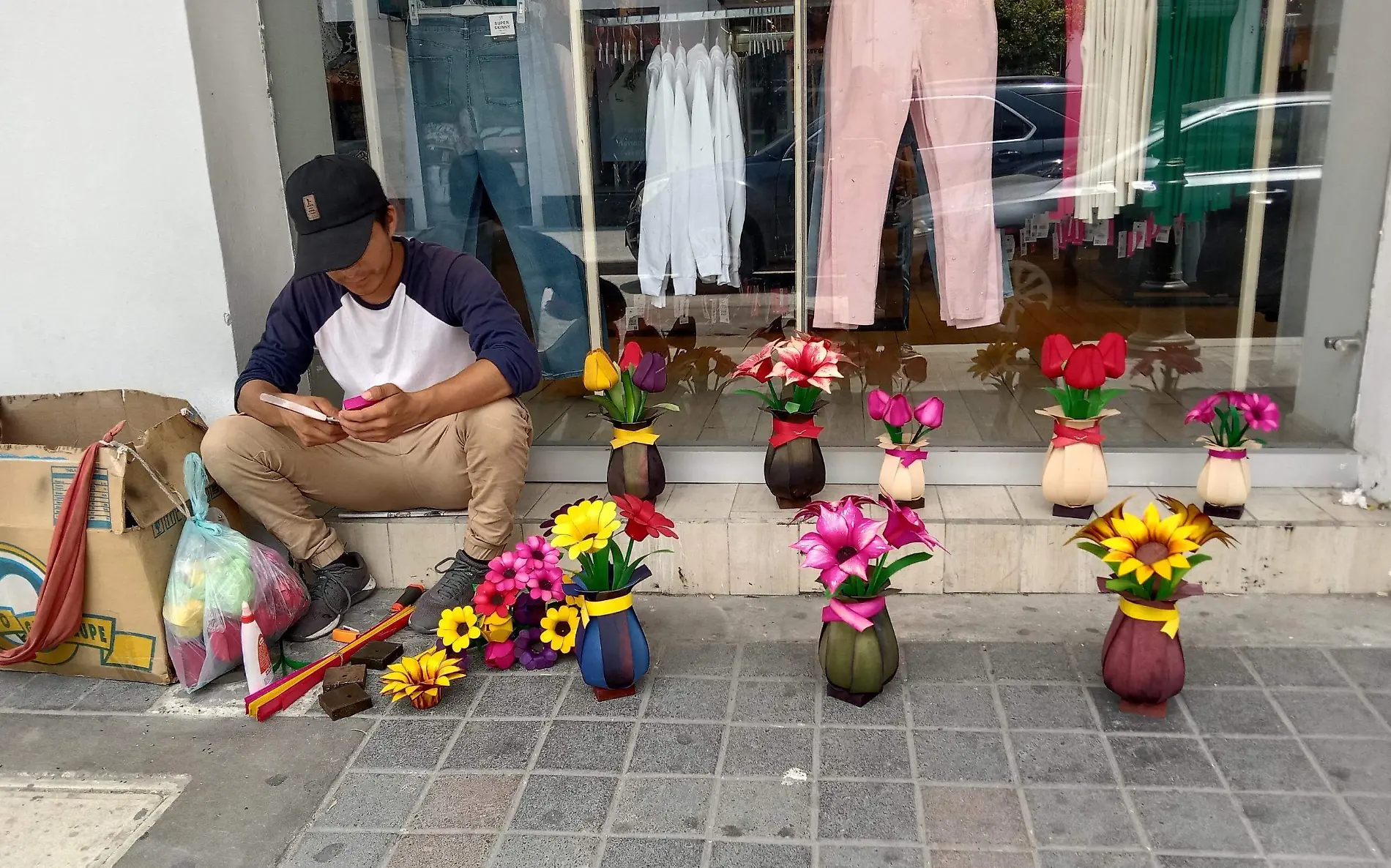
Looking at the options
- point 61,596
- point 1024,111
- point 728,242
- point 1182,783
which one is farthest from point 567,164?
point 1182,783

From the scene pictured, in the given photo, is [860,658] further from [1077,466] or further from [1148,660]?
[1077,466]

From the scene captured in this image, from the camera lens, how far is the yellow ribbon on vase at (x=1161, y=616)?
7.63 ft

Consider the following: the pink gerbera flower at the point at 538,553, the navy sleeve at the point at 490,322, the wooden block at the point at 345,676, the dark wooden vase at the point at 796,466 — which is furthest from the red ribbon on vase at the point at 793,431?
the wooden block at the point at 345,676

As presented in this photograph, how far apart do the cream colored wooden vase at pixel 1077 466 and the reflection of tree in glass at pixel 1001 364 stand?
0.58 m

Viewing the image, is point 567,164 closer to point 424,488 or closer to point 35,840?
point 424,488

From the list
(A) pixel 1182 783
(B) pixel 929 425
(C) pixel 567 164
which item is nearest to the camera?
(A) pixel 1182 783

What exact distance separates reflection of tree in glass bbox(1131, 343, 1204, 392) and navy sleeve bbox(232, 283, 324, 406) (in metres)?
2.80

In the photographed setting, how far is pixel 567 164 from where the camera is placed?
381 cm

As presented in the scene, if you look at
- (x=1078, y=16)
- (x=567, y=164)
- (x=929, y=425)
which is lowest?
(x=929, y=425)

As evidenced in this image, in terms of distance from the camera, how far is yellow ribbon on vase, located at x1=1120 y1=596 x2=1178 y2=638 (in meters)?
2.33

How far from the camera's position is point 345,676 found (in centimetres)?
273

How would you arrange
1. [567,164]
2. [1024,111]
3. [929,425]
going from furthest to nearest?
[567,164]
[1024,111]
[929,425]

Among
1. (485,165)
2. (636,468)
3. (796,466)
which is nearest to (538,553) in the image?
(636,468)

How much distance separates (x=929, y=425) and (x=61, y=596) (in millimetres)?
2495
